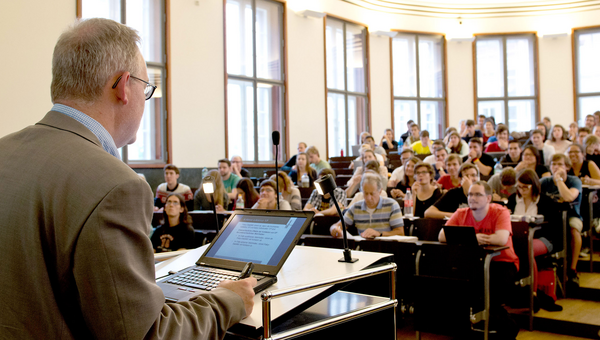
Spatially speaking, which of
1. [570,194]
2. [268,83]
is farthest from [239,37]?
[570,194]

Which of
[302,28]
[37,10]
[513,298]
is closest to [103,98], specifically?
[513,298]

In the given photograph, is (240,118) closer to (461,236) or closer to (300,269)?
(461,236)

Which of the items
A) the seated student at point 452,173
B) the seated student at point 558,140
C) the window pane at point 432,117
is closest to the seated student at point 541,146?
the seated student at point 558,140

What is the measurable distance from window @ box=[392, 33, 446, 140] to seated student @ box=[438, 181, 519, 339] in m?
9.61

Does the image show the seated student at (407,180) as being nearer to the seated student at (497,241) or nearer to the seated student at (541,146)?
the seated student at (541,146)

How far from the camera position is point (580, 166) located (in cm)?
577

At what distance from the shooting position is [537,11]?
13680 mm

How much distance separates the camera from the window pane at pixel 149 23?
877 centimetres

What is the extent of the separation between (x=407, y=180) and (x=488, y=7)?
30.6 feet

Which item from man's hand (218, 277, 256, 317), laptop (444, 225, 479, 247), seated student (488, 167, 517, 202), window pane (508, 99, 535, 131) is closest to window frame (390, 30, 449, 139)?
window pane (508, 99, 535, 131)

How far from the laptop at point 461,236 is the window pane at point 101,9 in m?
6.66

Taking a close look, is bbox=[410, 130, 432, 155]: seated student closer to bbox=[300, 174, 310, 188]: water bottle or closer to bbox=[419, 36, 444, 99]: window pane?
bbox=[300, 174, 310, 188]: water bottle

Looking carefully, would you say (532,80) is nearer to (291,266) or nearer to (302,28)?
(302,28)

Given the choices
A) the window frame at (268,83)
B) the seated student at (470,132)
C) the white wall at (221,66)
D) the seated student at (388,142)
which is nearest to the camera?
the white wall at (221,66)
